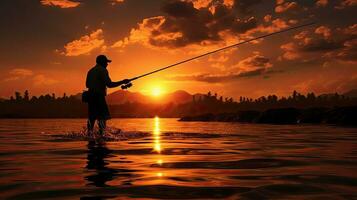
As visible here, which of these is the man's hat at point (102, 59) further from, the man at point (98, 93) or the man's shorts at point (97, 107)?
the man's shorts at point (97, 107)

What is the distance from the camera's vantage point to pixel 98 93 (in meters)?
14.8

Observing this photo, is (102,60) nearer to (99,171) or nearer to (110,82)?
(110,82)

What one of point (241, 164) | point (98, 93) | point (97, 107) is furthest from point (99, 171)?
point (98, 93)

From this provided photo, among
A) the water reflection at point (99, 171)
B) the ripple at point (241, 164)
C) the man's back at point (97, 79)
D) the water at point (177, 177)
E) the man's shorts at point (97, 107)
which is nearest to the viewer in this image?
the water at point (177, 177)

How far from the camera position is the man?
575 inches

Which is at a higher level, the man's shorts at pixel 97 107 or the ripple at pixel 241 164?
the man's shorts at pixel 97 107

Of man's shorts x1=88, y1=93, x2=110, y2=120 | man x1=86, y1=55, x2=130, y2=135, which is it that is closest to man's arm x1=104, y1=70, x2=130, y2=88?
man x1=86, y1=55, x2=130, y2=135

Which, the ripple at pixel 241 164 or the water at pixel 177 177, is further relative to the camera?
the ripple at pixel 241 164

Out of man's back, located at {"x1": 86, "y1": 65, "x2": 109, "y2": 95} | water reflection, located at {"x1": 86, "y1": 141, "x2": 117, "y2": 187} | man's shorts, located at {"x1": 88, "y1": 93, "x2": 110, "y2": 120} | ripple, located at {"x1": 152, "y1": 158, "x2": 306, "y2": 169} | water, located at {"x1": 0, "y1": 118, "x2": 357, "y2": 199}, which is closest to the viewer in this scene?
water, located at {"x1": 0, "y1": 118, "x2": 357, "y2": 199}

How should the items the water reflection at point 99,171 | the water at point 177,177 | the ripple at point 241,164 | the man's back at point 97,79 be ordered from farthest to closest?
the man's back at point 97,79
the ripple at point 241,164
the water reflection at point 99,171
the water at point 177,177

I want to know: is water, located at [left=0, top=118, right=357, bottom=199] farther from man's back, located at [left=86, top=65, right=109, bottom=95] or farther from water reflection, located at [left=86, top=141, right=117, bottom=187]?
man's back, located at [left=86, top=65, right=109, bottom=95]

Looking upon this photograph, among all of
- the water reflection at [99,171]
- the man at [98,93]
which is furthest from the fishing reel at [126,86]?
the water reflection at [99,171]

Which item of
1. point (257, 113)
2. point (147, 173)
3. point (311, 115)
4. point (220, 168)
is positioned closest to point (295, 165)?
point (220, 168)

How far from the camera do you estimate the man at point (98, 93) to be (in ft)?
48.0
